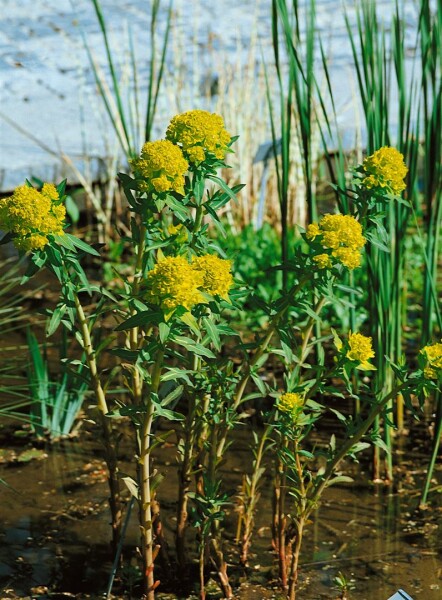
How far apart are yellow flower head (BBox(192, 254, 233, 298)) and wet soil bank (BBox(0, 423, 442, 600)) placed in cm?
61

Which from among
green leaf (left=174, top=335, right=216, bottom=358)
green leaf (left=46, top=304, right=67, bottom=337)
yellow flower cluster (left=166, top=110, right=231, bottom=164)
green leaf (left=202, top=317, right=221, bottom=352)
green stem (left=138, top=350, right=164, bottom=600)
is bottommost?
green stem (left=138, top=350, right=164, bottom=600)

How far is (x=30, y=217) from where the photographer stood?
1.49 meters

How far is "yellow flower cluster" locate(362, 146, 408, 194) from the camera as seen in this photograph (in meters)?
1.68

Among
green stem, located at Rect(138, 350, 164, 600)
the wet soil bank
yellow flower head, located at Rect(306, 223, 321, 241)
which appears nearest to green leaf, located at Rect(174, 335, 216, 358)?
green stem, located at Rect(138, 350, 164, 600)

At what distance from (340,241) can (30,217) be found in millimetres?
505

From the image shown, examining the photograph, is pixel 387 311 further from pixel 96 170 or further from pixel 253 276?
pixel 96 170

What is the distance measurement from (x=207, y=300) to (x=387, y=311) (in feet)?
2.91

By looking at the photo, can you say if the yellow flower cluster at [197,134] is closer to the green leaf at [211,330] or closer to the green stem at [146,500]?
the green leaf at [211,330]

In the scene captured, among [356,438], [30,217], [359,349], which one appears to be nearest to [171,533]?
[356,438]

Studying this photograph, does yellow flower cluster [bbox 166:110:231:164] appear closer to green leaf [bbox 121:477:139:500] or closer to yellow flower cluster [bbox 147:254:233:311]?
yellow flower cluster [bbox 147:254:233:311]

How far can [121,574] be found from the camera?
6.70 feet

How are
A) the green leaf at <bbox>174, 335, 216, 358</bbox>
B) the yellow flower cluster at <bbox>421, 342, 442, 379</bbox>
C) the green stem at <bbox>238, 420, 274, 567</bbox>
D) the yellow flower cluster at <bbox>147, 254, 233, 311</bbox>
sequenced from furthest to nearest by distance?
the green stem at <bbox>238, 420, 274, 567</bbox> < the yellow flower cluster at <bbox>421, 342, 442, 379</bbox> < the green leaf at <bbox>174, 335, 216, 358</bbox> < the yellow flower cluster at <bbox>147, 254, 233, 311</bbox>

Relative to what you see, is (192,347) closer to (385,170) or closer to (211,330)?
(211,330)

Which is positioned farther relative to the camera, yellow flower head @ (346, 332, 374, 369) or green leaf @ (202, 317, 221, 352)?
yellow flower head @ (346, 332, 374, 369)
